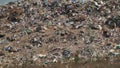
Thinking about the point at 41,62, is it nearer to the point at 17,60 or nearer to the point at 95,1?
the point at 17,60

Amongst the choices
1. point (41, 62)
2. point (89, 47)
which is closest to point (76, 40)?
point (89, 47)

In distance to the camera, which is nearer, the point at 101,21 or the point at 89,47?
the point at 89,47

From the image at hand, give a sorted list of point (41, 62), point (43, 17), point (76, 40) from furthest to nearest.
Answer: point (43, 17) < point (76, 40) < point (41, 62)

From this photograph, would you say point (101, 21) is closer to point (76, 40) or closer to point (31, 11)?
point (76, 40)

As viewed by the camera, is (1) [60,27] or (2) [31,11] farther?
(2) [31,11]

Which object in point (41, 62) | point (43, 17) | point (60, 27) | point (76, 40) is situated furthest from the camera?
point (43, 17)

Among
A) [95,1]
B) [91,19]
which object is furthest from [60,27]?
[95,1]
